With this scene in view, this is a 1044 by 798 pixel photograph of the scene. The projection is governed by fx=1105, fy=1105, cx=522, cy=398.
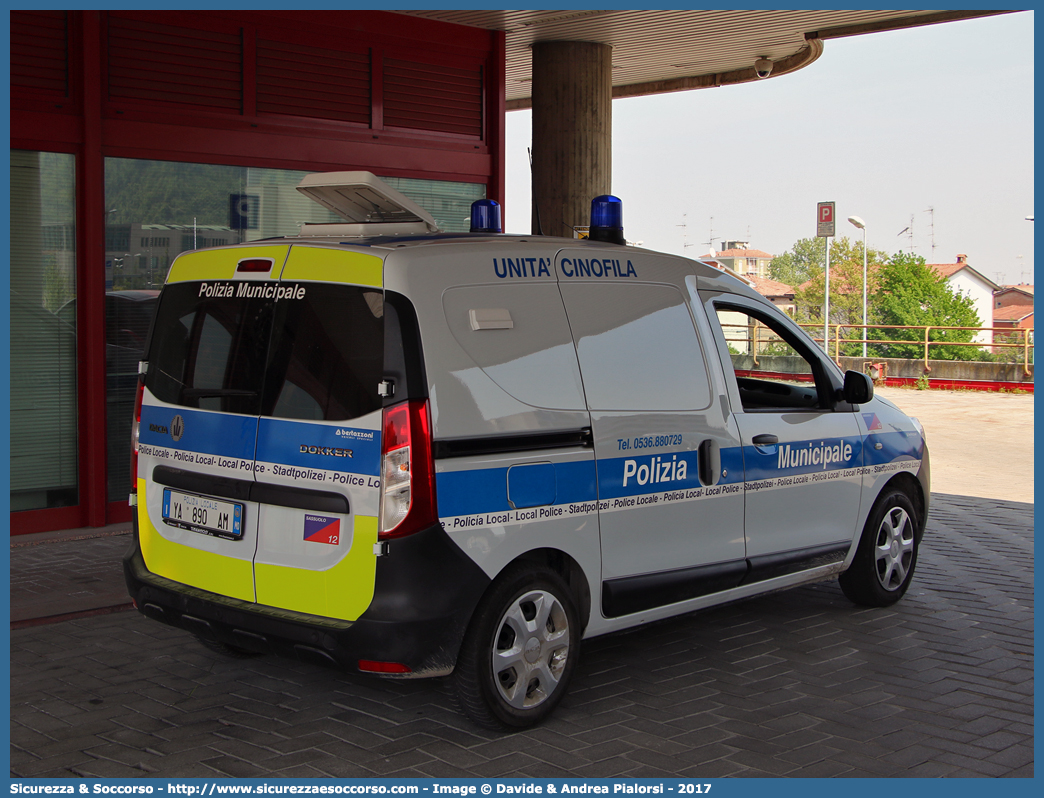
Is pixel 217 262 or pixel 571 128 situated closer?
pixel 217 262

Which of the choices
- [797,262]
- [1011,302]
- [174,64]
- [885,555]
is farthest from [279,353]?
[797,262]

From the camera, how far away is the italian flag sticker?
4039 millimetres

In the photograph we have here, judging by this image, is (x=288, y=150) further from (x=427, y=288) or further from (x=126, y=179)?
(x=427, y=288)

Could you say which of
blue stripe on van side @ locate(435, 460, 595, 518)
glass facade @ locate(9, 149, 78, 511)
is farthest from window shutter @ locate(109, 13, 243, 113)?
blue stripe on van side @ locate(435, 460, 595, 518)

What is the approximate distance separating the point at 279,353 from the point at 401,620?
1.12m

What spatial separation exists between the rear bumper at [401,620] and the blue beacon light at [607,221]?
1.97 meters

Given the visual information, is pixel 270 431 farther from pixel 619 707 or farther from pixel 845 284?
pixel 845 284

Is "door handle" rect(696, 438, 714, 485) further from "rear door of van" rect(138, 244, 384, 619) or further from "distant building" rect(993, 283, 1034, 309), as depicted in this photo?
"distant building" rect(993, 283, 1034, 309)

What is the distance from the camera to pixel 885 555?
6301 millimetres

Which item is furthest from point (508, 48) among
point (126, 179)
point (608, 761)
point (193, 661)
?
point (608, 761)

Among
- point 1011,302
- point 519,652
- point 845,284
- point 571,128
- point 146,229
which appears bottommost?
point 519,652

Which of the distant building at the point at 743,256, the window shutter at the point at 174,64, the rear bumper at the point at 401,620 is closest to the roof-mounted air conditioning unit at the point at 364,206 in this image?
the rear bumper at the point at 401,620

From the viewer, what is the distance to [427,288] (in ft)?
13.4

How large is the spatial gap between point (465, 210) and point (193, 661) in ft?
20.6
